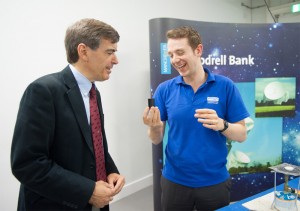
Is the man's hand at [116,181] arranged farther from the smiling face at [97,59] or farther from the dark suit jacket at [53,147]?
the smiling face at [97,59]

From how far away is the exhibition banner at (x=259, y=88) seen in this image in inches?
106

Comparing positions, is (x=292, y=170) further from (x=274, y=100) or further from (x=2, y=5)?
(x=2, y=5)

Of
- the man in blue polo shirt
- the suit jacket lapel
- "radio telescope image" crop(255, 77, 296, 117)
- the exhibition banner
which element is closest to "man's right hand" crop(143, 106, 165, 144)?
the man in blue polo shirt

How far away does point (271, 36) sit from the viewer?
9.09 ft

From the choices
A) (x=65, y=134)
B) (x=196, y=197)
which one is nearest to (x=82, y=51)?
(x=65, y=134)

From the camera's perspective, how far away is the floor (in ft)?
9.86

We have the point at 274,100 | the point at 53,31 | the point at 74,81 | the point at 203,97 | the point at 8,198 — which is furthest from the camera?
the point at 274,100

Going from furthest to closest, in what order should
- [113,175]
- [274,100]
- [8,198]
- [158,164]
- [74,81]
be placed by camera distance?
[274,100] → [158,164] → [8,198] → [113,175] → [74,81]

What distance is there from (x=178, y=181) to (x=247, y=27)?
74.9 inches

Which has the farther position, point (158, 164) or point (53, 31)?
point (158, 164)

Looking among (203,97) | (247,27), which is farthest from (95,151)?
(247,27)

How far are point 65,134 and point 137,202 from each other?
2373 millimetres

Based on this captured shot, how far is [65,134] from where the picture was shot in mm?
1112

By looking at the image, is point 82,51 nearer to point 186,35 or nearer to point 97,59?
point 97,59
